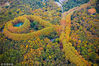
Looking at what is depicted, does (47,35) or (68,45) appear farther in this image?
(47,35)

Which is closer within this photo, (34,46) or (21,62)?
(21,62)

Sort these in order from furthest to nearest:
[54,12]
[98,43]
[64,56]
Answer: [54,12] → [98,43] → [64,56]

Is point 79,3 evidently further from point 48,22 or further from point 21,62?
point 21,62

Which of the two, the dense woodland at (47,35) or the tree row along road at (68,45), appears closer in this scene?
the tree row along road at (68,45)

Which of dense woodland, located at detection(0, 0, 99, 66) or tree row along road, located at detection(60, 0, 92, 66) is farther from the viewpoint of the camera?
dense woodland, located at detection(0, 0, 99, 66)

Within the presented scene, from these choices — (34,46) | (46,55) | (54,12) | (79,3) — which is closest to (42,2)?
(54,12)

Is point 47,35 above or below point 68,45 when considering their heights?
above

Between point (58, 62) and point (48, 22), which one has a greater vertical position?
point (48, 22)

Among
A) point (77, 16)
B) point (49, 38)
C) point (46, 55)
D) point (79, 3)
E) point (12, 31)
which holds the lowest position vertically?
point (46, 55)
